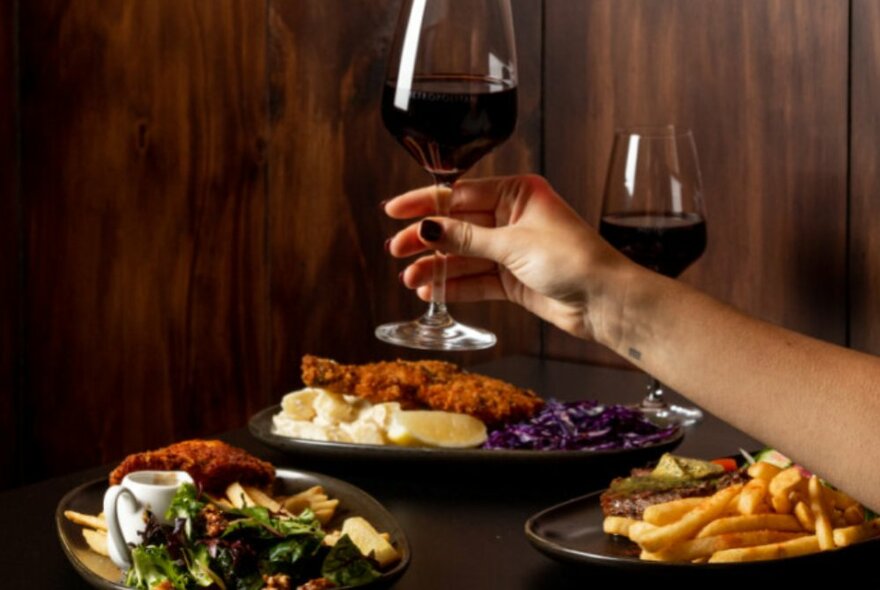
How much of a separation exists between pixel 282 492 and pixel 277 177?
111 centimetres

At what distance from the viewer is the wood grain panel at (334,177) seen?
250 cm

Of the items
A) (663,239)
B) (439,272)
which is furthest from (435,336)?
(663,239)

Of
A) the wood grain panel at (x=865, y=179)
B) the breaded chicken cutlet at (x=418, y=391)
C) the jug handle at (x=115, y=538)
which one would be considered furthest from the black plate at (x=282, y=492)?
the wood grain panel at (x=865, y=179)

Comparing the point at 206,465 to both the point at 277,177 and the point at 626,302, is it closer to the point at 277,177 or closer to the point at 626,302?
the point at 626,302

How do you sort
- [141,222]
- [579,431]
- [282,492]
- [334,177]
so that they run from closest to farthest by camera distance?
1. [282,492]
2. [579,431]
3. [141,222]
4. [334,177]

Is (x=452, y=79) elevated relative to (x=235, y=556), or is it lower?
elevated

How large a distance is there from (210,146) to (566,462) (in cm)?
108

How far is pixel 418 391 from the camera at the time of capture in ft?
5.82

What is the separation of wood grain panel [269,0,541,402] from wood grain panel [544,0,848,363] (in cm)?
23

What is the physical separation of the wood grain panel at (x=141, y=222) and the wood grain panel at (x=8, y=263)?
23mm

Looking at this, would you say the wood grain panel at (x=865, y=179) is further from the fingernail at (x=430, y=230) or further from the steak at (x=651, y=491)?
the fingernail at (x=430, y=230)

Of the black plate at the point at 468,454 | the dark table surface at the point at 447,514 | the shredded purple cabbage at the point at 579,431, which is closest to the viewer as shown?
the dark table surface at the point at 447,514

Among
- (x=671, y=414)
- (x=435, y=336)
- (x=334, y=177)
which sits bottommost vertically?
(x=671, y=414)

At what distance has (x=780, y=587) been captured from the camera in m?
1.21
